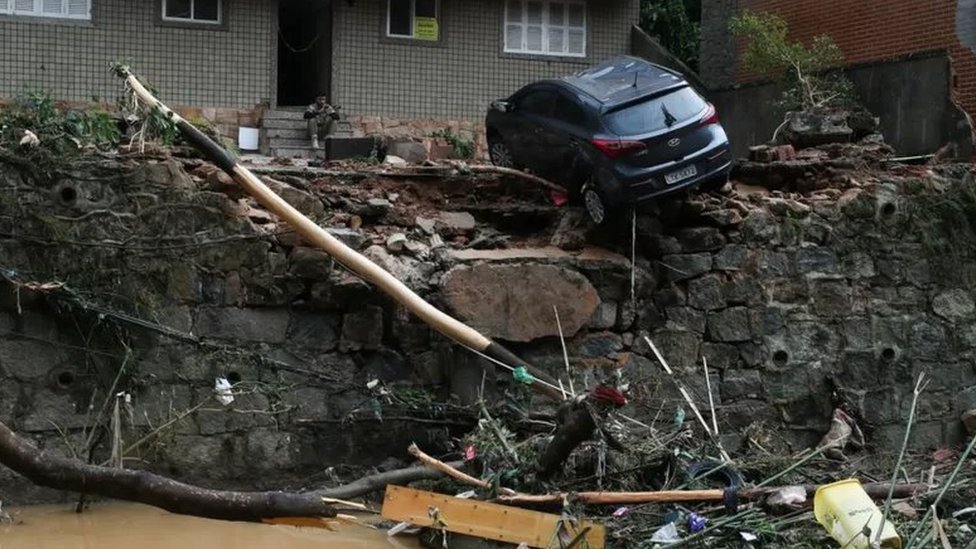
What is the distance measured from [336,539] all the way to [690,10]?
1878cm

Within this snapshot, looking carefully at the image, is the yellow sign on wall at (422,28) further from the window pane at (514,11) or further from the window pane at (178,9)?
the window pane at (178,9)

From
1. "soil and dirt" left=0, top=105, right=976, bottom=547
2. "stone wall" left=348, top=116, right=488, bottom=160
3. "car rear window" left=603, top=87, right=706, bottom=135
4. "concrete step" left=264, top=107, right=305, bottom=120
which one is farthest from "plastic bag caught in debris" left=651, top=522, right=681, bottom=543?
"concrete step" left=264, top=107, right=305, bottom=120

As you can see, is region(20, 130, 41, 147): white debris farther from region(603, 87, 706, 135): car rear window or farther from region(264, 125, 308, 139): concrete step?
region(264, 125, 308, 139): concrete step

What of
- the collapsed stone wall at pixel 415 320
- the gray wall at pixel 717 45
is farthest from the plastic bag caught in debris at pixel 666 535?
the gray wall at pixel 717 45

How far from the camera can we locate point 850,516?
7.63 metres

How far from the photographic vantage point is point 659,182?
11.1 m

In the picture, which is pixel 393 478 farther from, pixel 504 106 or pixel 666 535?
pixel 504 106

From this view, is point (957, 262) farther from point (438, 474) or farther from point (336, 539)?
point (336, 539)

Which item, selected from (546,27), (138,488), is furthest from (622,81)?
(138,488)

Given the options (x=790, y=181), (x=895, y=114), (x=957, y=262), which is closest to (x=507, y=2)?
(x=895, y=114)

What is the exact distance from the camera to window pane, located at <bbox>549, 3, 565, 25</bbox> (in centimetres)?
1920

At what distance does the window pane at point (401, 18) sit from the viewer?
18.3 metres

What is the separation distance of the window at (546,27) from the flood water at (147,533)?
36.5ft

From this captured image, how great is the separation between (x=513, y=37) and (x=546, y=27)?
1.99ft
